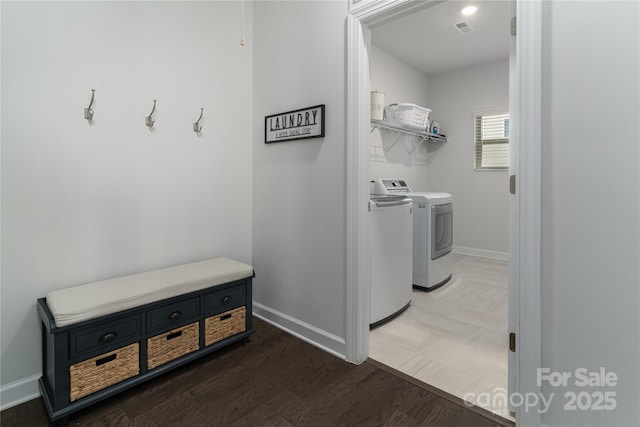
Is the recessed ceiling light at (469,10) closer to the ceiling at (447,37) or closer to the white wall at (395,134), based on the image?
the ceiling at (447,37)

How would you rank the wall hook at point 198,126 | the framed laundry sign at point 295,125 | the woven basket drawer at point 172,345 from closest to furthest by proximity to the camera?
1. the woven basket drawer at point 172,345
2. the framed laundry sign at point 295,125
3. the wall hook at point 198,126

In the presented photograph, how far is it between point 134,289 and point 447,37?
3905mm

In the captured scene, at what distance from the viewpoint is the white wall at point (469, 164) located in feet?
14.9

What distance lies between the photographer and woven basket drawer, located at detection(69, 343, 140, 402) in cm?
152

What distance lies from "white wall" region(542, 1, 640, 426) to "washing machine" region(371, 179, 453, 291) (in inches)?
74.3

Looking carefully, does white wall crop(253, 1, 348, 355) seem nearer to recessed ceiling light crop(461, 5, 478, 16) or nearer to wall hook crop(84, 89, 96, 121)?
wall hook crop(84, 89, 96, 121)

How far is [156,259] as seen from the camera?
220 centimetres

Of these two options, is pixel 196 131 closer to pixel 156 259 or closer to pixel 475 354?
pixel 156 259

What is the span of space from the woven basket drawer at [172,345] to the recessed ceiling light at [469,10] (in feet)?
11.4

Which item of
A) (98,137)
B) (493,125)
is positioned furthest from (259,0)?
(493,125)

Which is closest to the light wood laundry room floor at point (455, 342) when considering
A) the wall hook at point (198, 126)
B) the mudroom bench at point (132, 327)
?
the mudroom bench at point (132, 327)

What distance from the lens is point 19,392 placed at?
1.66m

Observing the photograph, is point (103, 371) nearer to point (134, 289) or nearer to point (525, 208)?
point (134, 289)

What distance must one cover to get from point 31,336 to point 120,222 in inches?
28.3
